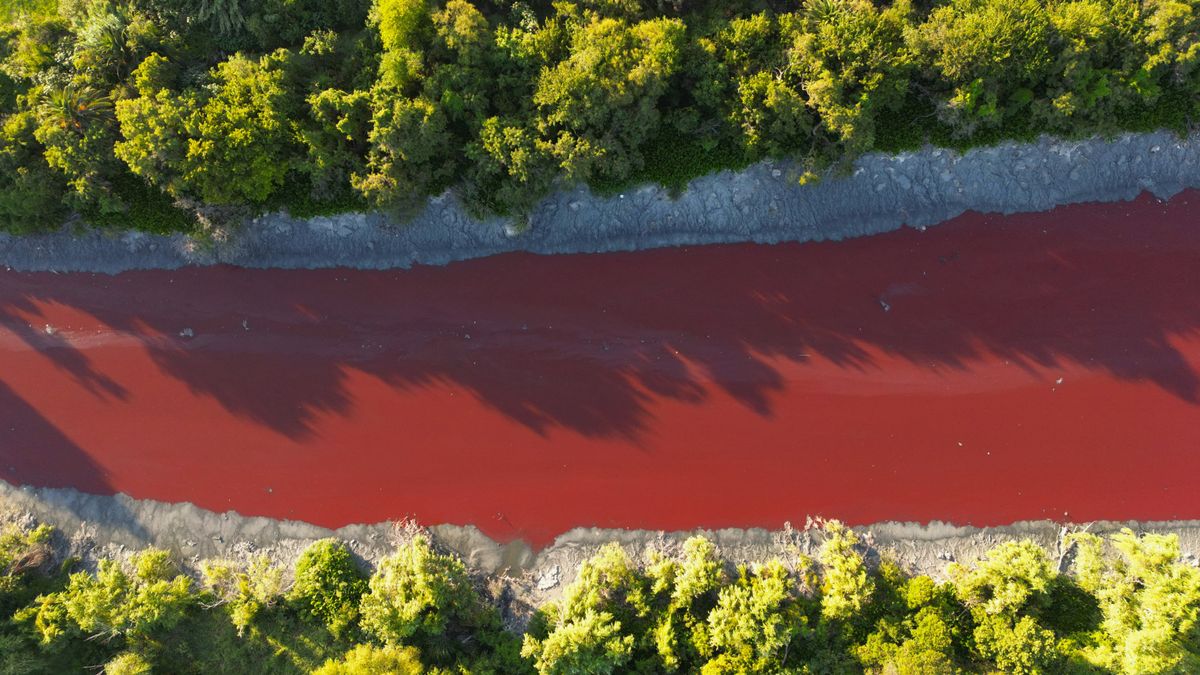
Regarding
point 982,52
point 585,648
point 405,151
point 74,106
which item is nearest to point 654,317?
point 405,151

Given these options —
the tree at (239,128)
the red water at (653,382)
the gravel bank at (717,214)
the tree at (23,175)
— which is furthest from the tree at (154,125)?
the red water at (653,382)

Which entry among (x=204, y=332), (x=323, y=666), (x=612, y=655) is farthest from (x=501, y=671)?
(x=204, y=332)

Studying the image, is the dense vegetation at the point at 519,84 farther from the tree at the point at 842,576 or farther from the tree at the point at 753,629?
the tree at the point at 753,629

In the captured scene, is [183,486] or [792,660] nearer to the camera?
[792,660]

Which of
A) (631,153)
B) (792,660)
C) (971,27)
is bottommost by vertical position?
(792,660)

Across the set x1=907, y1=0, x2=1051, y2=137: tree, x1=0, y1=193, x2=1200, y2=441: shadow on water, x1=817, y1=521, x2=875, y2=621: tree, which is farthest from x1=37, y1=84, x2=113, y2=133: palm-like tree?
x1=817, y1=521, x2=875, y2=621: tree

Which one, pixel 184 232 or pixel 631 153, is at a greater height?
pixel 631 153

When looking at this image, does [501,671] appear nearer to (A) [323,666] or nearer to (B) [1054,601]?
(A) [323,666]
